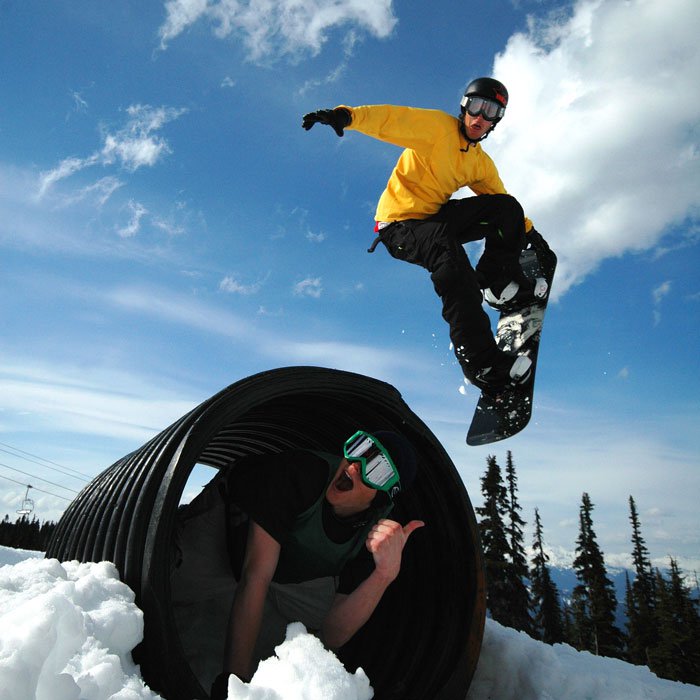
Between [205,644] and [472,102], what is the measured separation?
16.5 feet

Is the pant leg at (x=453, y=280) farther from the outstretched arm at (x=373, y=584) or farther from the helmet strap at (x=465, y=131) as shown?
the outstretched arm at (x=373, y=584)

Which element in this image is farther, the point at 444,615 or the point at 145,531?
the point at 444,615

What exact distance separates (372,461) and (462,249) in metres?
2.84

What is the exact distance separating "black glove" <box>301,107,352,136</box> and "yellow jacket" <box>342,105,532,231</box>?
14 centimetres

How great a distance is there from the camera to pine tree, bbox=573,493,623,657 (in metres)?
37.3

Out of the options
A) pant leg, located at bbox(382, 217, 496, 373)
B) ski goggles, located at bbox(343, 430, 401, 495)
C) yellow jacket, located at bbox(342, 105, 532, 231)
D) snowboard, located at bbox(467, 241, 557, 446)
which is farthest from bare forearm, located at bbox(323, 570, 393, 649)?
yellow jacket, located at bbox(342, 105, 532, 231)

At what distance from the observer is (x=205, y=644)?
3.70m

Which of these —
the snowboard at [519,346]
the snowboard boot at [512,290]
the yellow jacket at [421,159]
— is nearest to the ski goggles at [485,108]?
the yellow jacket at [421,159]

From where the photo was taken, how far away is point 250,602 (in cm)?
266

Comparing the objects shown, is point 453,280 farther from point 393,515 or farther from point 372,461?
point 372,461

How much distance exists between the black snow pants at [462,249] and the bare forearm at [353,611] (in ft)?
9.02

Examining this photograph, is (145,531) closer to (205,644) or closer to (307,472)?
(307,472)

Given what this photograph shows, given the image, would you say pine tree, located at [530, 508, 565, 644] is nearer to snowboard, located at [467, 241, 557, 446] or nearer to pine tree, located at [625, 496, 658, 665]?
pine tree, located at [625, 496, 658, 665]

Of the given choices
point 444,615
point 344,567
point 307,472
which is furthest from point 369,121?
point 444,615
